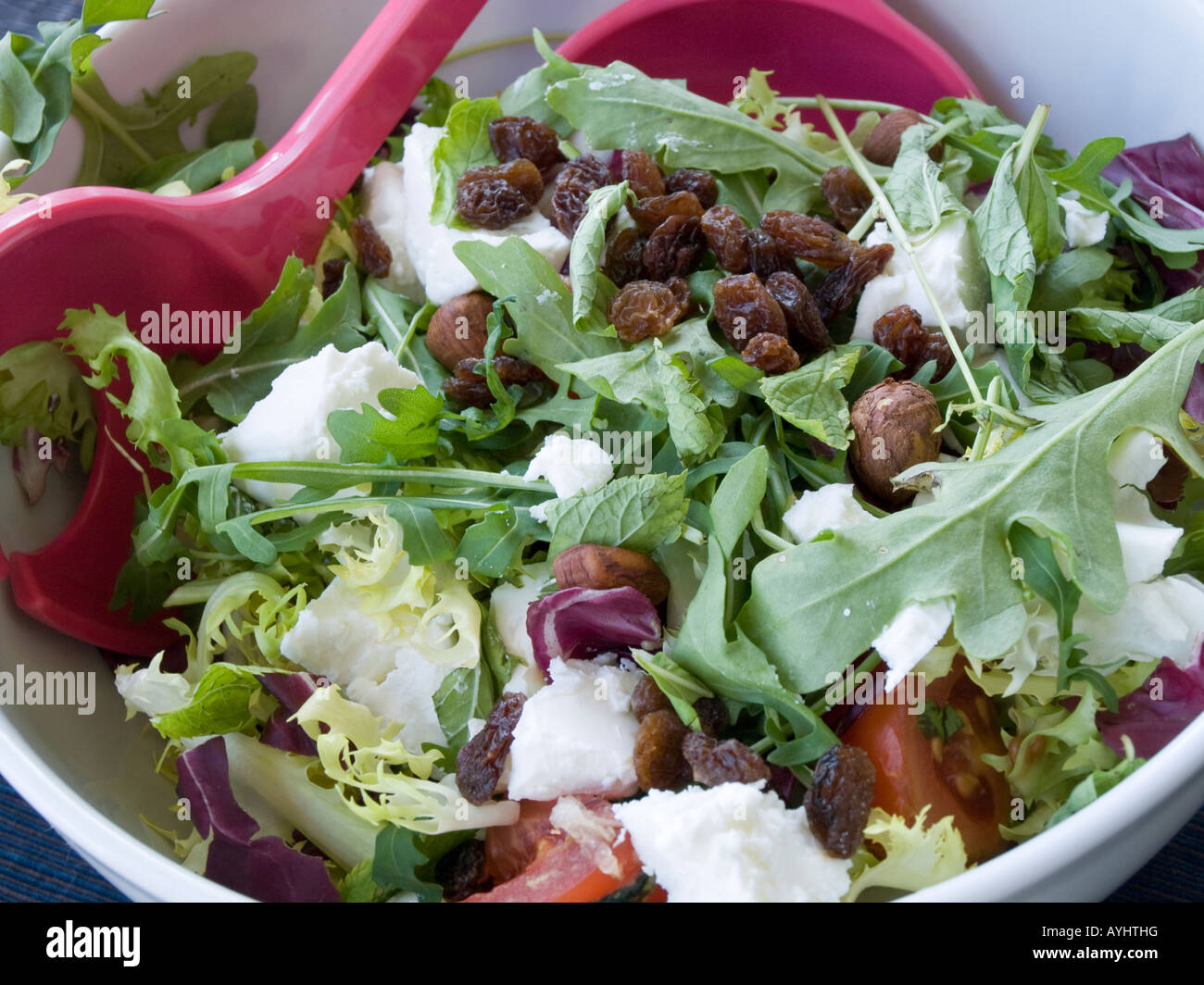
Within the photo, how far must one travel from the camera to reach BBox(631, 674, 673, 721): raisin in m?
1.21

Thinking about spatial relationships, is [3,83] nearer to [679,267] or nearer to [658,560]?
[679,267]

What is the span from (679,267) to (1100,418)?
1.87ft

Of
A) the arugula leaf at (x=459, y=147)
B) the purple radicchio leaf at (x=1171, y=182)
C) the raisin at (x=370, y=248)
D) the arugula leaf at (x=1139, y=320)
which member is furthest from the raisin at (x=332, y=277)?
the purple radicchio leaf at (x=1171, y=182)

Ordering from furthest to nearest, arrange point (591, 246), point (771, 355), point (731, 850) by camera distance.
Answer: point (591, 246)
point (771, 355)
point (731, 850)

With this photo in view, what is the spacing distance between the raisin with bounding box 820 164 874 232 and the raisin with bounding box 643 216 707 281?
0.24 m

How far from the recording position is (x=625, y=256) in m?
1.51

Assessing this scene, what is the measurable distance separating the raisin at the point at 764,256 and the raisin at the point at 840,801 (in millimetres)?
657

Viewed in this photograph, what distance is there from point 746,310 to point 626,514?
326 millimetres

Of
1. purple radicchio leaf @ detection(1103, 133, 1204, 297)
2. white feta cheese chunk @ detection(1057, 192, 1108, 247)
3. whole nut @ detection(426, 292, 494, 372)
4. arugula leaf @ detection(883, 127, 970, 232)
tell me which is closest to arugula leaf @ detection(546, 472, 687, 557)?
whole nut @ detection(426, 292, 494, 372)

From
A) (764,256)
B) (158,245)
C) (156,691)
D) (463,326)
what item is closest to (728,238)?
(764,256)

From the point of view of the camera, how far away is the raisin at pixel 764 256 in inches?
57.6

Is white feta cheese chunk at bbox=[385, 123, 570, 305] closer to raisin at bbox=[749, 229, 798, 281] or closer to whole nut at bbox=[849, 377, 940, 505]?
raisin at bbox=[749, 229, 798, 281]

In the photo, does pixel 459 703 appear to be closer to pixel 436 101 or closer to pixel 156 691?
pixel 156 691

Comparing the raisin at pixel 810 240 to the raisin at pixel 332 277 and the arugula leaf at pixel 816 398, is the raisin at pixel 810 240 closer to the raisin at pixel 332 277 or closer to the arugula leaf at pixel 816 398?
the arugula leaf at pixel 816 398
